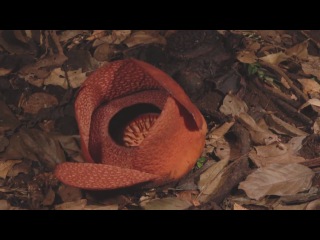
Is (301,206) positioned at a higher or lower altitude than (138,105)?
lower

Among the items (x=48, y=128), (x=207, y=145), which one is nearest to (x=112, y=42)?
(x=48, y=128)

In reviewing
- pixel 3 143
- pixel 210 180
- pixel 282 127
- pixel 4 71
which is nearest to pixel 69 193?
pixel 3 143

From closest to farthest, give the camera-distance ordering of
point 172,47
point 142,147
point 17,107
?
point 142,147, point 17,107, point 172,47

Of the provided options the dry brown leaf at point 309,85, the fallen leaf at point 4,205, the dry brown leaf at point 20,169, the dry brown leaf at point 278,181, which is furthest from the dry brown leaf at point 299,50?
the fallen leaf at point 4,205

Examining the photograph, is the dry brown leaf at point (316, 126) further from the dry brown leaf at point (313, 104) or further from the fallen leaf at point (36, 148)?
the fallen leaf at point (36, 148)

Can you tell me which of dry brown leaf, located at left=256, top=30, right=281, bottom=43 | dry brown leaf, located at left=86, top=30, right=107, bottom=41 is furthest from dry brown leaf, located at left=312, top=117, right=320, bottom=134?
dry brown leaf, located at left=86, top=30, right=107, bottom=41

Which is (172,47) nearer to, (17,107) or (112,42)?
(112,42)

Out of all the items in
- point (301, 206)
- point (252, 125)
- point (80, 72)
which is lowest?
point (301, 206)

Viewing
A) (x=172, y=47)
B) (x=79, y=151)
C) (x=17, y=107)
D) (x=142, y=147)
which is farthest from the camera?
(x=172, y=47)
